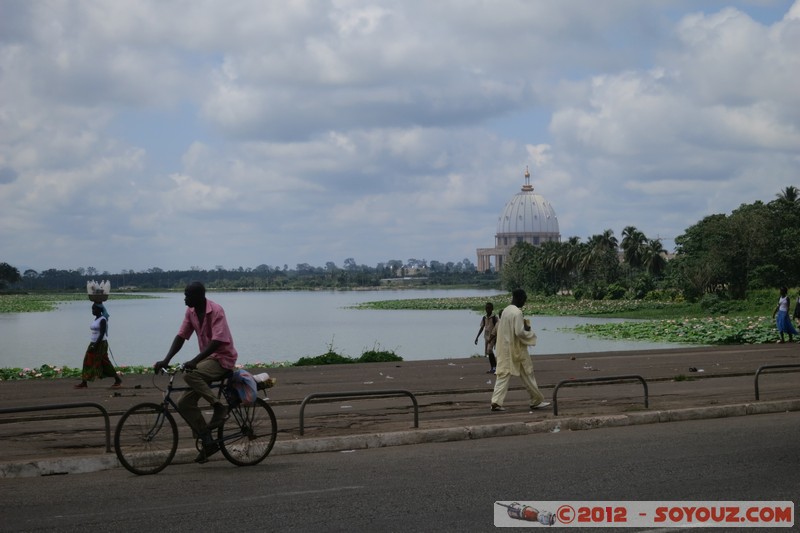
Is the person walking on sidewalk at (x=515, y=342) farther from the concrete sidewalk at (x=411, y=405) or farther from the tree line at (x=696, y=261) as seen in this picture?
the tree line at (x=696, y=261)

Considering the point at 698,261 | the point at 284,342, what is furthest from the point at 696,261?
the point at 284,342

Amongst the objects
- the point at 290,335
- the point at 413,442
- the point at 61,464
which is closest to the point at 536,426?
the point at 413,442

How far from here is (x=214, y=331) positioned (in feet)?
32.8

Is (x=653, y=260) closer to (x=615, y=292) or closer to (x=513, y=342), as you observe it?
(x=615, y=292)

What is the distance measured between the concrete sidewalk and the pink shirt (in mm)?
1429

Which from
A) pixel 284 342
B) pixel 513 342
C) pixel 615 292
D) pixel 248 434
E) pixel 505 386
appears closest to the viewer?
pixel 248 434

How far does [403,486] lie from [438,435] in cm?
354

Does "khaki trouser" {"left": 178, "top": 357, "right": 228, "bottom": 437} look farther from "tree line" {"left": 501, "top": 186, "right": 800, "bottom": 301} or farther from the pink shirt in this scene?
"tree line" {"left": 501, "top": 186, "right": 800, "bottom": 301}

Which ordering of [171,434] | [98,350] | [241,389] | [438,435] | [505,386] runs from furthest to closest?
[98,350], [505,386], [438,435], [241,389], [171,434]

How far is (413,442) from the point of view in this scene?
12.6 meters

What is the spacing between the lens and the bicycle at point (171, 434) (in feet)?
32.4

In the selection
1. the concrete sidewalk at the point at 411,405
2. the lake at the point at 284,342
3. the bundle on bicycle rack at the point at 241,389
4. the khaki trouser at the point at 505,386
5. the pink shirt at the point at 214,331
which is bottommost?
the lake at the point at 284,342

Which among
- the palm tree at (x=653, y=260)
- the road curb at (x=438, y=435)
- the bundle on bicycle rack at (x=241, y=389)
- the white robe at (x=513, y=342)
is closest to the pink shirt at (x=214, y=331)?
the bundle on bicycle rack at (x=241, y=389)

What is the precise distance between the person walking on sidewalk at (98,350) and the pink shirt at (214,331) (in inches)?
414
